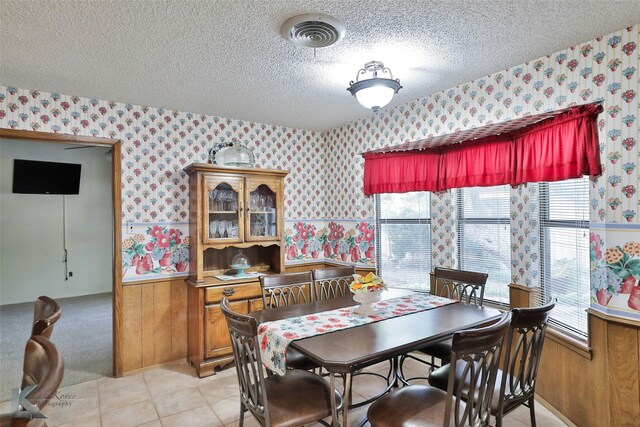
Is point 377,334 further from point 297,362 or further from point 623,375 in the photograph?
point 623,375

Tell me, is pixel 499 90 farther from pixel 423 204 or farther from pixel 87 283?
pixel 87 283

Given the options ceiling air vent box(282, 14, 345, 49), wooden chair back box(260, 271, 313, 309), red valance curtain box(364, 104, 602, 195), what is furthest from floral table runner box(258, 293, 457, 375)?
ceiling air vent box(282, 14, 345, 49)

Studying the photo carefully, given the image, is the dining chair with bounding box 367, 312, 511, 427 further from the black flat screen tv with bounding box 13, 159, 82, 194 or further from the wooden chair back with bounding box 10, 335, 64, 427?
the black flat screen tv with bounding box 13, 159, 82, 194

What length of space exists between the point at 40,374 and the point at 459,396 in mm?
1579

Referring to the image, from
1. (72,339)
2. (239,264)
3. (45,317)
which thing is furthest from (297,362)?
(72,339)

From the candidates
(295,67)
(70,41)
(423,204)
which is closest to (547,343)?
(423,204)

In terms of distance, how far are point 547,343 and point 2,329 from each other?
610 cm

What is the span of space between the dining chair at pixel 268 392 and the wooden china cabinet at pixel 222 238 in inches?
54.8

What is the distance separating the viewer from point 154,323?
349 cm

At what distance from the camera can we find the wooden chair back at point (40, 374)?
3.29 ft

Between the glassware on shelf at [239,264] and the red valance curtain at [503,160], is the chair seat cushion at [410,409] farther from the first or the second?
the glassware on shelf at [239,264]

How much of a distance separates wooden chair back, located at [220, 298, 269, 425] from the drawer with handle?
143 centimetres

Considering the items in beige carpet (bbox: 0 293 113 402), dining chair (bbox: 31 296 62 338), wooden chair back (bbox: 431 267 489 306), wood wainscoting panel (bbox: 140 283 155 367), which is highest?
dining chair (bbox: 31 296 62 338)

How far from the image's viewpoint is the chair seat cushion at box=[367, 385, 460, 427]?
173 cm
